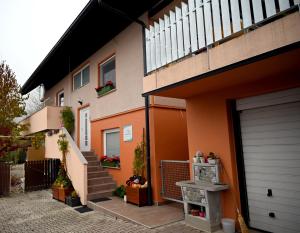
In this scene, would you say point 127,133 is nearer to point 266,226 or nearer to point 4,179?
point 266,226

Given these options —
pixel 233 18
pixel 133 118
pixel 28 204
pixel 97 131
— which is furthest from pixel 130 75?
pixel 28 204

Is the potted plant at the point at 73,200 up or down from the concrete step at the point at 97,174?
down

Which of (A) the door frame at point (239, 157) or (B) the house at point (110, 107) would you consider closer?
(A) the door frame at point (239, 157)

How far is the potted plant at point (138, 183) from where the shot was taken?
707 centimetres

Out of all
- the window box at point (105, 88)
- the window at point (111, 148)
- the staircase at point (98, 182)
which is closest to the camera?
the staircase at point (98, 182)

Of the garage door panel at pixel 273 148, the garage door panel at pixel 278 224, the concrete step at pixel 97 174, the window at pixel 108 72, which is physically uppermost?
the window at pixel 108 72

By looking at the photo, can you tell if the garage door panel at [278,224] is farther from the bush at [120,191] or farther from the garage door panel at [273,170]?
the bush at [120,191]

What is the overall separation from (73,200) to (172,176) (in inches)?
135

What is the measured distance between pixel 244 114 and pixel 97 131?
696cm

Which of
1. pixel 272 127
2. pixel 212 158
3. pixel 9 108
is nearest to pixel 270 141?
pixel 272 127

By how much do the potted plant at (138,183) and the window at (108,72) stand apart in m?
3.41

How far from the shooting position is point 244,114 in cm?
520

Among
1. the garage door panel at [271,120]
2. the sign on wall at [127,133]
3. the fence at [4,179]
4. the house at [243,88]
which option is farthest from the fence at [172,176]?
the fence at [4,179]

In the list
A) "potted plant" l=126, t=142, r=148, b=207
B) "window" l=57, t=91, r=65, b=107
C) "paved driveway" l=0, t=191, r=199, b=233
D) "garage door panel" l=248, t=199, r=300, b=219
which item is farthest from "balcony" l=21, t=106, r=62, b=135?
"garage door panel" l=248, t=199, r=300, b=219
